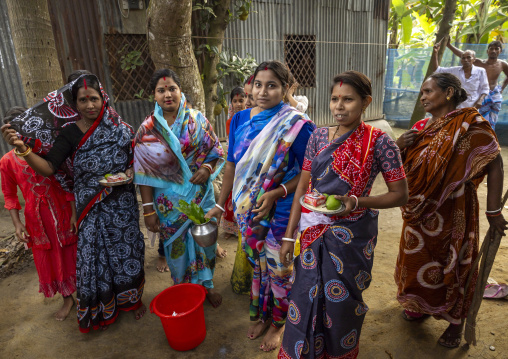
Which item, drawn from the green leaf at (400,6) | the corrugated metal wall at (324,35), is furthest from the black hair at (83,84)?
the green leaf at (400,6)

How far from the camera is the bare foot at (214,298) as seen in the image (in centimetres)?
297

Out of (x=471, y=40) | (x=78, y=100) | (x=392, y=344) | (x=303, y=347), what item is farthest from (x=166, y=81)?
(x=471, y=40)

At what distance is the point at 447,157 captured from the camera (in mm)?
2150

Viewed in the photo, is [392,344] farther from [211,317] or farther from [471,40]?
[471,40]

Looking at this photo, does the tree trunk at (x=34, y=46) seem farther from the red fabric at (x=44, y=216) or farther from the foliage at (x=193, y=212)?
the foliage at (x=193, y=212)

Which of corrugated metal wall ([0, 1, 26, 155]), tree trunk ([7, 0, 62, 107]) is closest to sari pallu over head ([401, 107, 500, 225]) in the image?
tree trunk ([7, 0, 62, 107])

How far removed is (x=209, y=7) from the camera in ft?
17.6

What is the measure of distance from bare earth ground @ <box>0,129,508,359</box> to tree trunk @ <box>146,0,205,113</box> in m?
2.62

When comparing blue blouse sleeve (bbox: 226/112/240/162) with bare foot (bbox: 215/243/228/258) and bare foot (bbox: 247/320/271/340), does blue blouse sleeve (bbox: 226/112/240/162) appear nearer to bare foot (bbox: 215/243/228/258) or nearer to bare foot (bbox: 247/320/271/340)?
bare foot (bbox: 247/320/271/340)

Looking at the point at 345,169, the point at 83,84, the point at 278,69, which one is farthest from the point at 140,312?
the point at 278,69

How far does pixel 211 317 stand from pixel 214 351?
39 centimetres

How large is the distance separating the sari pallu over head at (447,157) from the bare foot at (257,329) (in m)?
1.41

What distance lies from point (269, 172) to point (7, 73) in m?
5.04

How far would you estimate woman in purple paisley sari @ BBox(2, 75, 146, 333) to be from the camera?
2494 millimetres
